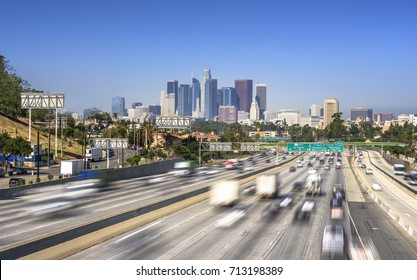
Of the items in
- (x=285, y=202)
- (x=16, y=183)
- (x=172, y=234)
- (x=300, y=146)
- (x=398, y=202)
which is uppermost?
(x=300, y=146)

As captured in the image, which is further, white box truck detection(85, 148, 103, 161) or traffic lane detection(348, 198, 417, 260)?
white box truck detection(85, 148, 103, 161)

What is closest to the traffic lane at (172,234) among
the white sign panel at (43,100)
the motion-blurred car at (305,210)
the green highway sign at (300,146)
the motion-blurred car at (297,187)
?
the motion-blurred car at (305,210)

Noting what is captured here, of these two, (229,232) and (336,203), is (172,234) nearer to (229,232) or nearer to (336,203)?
(229,232)

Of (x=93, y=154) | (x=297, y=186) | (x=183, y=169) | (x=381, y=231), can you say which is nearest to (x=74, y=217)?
(x=381, y=231)

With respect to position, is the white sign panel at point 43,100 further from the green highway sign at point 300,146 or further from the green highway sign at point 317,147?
the green highway sign at point 317,147

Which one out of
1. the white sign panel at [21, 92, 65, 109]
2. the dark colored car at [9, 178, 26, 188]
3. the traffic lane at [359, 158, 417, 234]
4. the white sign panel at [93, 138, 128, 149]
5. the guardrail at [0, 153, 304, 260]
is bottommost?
the traffic lane at [359, 158, 417, 234]

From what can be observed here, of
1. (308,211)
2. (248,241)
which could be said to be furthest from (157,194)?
(248,241)

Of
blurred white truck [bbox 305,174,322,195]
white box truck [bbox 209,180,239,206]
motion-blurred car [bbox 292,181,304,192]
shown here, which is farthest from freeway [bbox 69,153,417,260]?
motion-blurred car [bbox 292,181,304,192]

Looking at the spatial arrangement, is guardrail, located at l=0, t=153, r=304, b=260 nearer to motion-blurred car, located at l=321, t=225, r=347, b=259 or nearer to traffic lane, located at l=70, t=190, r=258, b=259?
traffic lane, located at l=70, t=190, r=258, b=259
